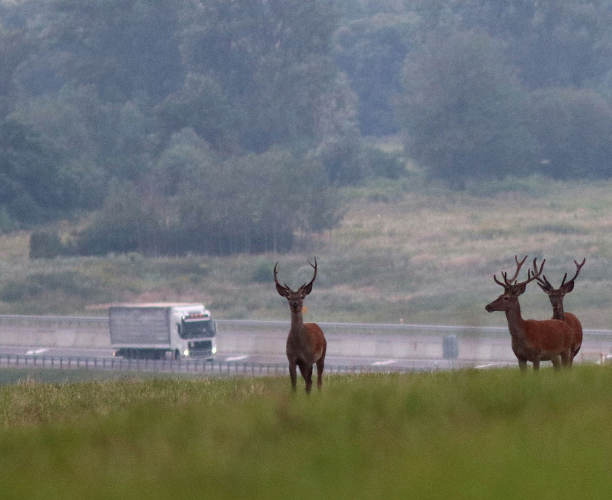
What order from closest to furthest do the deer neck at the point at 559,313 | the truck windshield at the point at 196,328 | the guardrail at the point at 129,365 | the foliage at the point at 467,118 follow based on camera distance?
the deer neck at the point at 559,313, the guardrail at the point at 129,365, the truck windshield at the point at 196,328, the foliage at the point at 467,118

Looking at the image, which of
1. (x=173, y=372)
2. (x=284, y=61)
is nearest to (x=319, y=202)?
(x=284, y=61)

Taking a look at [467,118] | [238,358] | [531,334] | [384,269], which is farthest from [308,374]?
[467,118]

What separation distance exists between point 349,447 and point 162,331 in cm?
5302

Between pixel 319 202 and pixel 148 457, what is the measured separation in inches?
3821

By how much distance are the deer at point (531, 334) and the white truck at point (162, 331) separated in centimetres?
4586

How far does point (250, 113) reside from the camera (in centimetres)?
12962

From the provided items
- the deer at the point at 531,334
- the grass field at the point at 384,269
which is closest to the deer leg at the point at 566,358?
the deer at the point at 531,334

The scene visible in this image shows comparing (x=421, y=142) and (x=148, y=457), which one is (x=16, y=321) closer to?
(x=421, y=142)

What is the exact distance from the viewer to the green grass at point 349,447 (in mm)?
6547

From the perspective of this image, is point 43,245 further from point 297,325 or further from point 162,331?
point 297,325

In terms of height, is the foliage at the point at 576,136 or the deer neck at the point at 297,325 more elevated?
the foliage at the point at 576,136

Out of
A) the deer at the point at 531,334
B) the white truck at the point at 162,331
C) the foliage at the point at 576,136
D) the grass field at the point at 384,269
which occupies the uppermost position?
the foliage at the point at 576,136

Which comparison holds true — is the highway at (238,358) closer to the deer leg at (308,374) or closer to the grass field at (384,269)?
the grass field at (384,269)

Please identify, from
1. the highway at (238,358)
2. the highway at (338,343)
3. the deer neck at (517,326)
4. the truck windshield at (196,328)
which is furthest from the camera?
the truck windshield at (196,328)
